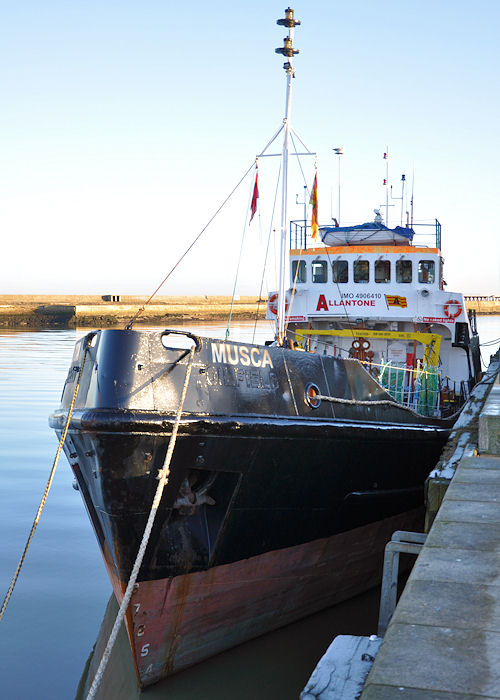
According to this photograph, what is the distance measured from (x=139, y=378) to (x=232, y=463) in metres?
1.17

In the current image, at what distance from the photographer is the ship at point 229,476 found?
5832 mm

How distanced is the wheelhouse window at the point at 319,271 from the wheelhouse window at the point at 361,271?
1.86 feet

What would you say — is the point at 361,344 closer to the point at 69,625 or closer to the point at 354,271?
the point at 354,271

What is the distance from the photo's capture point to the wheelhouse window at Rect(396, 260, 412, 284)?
41.3 ft

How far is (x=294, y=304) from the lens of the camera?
12703 millimetres

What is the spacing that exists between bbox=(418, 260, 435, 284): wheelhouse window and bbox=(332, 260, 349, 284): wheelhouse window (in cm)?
132

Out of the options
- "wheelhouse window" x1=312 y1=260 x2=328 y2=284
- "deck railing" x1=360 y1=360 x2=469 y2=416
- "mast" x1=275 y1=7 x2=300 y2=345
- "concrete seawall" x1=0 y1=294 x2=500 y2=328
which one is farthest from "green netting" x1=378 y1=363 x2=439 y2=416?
"concrete seawall" x1=0 y1=294 x2=500 y2=328

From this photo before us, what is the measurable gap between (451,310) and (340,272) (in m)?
2.15

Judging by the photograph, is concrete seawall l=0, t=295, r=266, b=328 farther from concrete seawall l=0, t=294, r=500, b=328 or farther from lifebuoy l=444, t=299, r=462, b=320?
lifebuoy l=444, t=299, r=462, b=320

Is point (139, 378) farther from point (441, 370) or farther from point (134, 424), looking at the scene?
point (441, 370)

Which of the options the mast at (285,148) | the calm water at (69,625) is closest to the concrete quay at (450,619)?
the calm water at (69,625)

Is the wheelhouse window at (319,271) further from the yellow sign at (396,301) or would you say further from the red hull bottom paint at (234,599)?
the red hull bottom paint at (234,599)

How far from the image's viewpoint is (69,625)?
23.8 feet

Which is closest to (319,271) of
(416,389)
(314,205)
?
(314,205)
